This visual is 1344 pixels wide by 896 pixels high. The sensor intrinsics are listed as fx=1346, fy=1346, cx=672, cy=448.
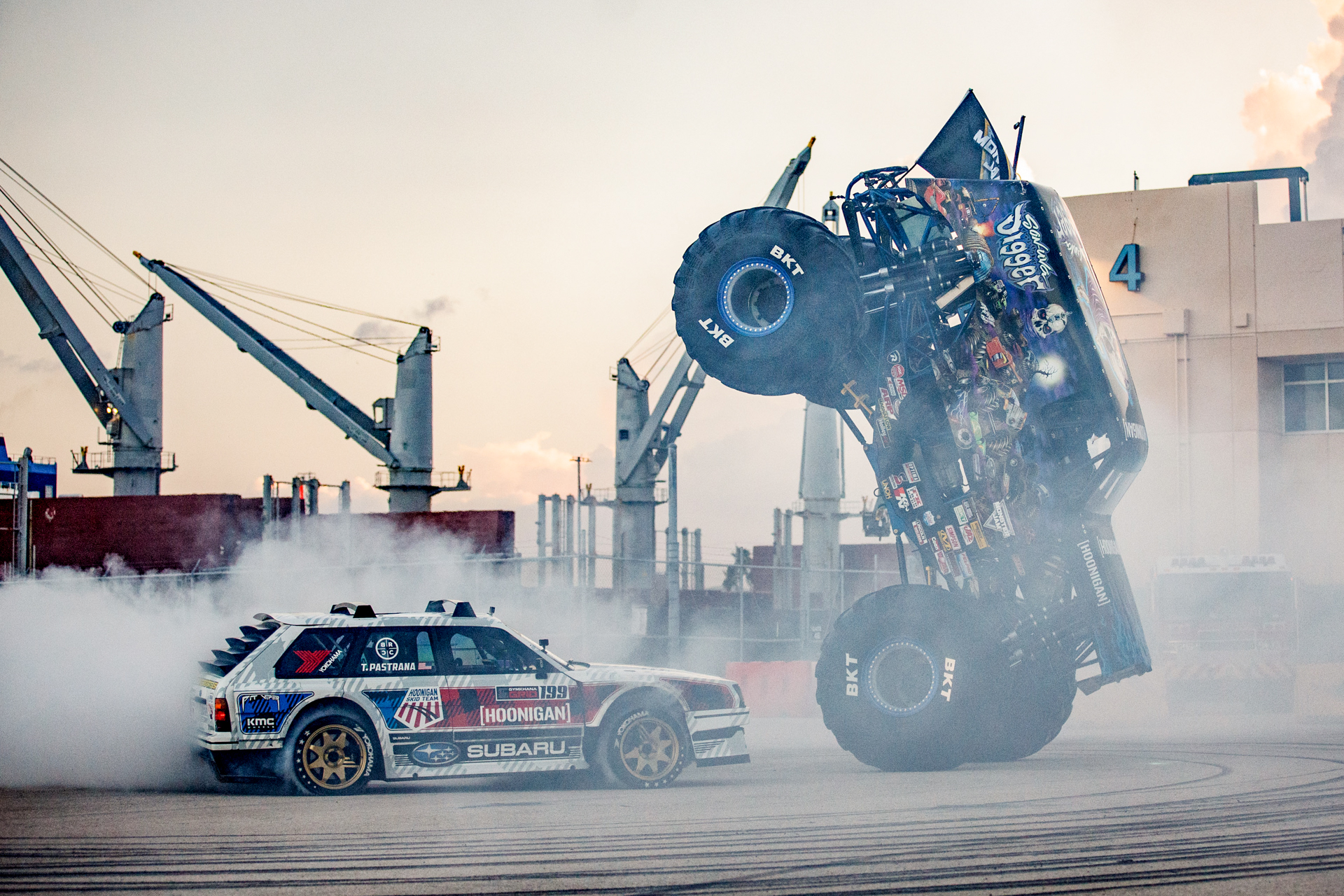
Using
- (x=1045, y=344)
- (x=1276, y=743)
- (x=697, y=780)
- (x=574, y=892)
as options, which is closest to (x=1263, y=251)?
(x=1276, y=743)

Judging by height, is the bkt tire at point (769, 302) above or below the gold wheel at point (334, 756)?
above

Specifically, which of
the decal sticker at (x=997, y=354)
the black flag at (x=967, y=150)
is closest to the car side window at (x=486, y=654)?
the decal sticker at (x=997, y=354)

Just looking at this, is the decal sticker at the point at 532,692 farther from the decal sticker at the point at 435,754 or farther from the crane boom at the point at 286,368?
the crane boom at the point at 286,368

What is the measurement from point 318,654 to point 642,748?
272 centimetres

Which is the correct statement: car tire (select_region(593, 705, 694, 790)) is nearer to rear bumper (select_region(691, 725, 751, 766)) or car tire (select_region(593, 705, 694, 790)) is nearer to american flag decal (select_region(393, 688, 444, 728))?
rear bumper (select_region(691, 725, 751, 766))

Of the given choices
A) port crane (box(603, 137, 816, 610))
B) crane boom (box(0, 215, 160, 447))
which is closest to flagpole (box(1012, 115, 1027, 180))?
port crane (box(603, 137, 816, 610))

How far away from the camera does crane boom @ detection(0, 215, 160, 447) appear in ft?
158

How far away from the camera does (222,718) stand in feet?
34.3

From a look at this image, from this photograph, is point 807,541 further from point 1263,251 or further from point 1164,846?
point 1164,846

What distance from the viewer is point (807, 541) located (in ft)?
151

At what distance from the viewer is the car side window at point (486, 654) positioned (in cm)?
1089

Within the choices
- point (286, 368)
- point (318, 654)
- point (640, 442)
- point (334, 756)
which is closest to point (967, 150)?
point (318, 654)

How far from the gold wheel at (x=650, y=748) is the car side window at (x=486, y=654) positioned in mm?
922

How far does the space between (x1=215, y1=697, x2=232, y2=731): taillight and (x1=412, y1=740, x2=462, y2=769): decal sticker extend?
145cm
